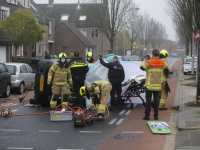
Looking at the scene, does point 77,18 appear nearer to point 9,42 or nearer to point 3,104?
point 9,42

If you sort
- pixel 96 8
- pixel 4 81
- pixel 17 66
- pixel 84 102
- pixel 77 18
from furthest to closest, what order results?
pixel 77 18, pixel 96 8, pixel 17 66, pixel 4 81, pixel 84 102

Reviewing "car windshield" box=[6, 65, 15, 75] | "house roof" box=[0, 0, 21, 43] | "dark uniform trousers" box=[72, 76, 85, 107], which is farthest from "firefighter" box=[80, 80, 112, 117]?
"house roof" box=[0, 0, 21, 43]

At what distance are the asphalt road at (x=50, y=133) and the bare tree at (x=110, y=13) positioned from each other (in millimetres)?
25025

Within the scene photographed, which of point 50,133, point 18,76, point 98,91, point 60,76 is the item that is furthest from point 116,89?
point 18,76

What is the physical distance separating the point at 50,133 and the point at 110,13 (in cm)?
2792

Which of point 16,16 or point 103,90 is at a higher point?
point 16,16

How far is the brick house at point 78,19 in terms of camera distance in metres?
64.0

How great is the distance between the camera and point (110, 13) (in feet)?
114

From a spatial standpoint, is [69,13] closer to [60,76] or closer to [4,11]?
[4,11]

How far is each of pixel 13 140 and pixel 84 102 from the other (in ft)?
16.9

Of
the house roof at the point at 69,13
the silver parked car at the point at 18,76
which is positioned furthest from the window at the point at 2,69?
the house roof at the point at 69,13

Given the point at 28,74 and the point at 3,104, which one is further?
the point at 28,74

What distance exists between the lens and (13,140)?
7359 mm

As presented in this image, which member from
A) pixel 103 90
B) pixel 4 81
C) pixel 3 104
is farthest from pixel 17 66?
pixel 103 90
